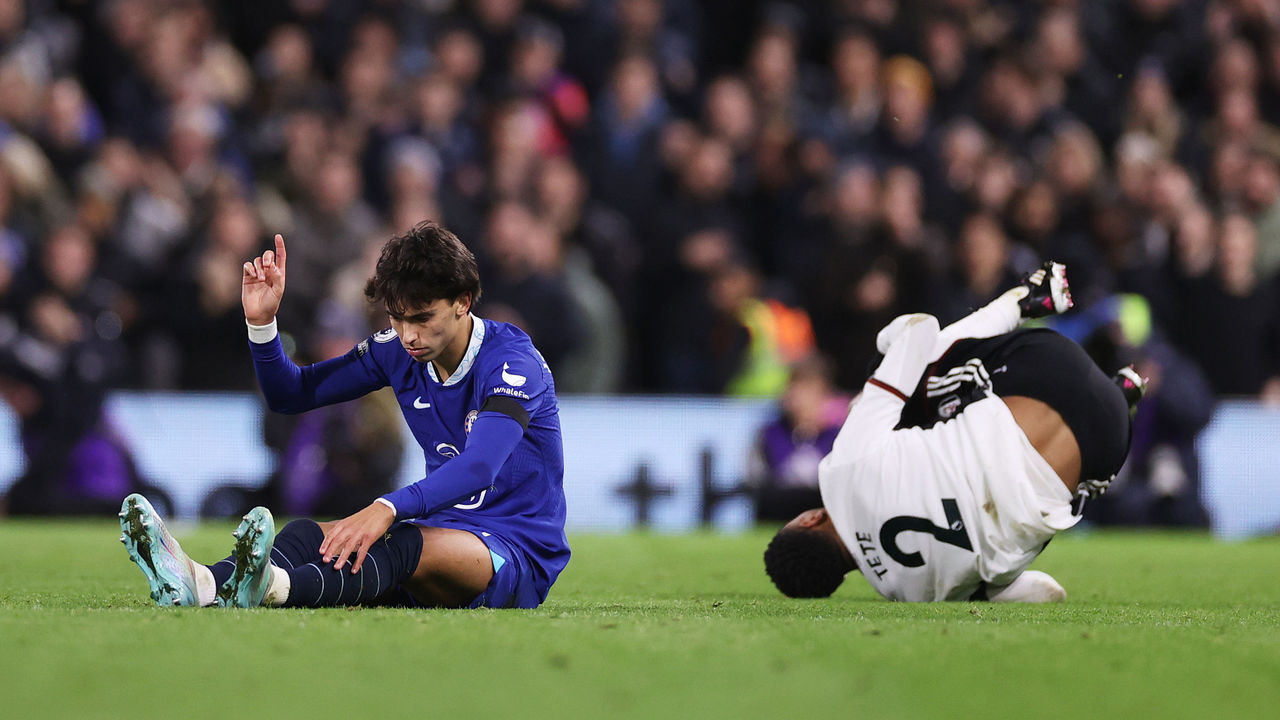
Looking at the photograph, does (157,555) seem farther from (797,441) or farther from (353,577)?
(797,441)

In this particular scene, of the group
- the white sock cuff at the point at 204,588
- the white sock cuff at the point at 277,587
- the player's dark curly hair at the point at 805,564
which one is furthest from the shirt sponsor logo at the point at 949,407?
the white sock cuff at the point at 204,588

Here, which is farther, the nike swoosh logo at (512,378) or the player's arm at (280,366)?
the player's arm at (280,366)

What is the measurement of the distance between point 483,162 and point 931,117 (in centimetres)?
390

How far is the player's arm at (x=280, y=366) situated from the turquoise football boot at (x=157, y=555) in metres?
0.87

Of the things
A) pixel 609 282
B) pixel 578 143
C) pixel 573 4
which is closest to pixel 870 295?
pixel 609 282

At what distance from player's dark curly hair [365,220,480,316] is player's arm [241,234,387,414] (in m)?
0.44

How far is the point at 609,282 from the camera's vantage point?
12.0 m

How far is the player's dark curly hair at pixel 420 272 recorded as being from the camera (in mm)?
5043

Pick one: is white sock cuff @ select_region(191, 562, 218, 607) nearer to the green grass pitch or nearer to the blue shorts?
the green grass pitch

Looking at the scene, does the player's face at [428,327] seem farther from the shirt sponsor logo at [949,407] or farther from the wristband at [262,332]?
the shirt sponsor logo at [949,407]

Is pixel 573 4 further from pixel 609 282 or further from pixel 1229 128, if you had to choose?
pixel 1229 128

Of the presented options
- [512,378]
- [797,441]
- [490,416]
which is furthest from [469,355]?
[797,441]

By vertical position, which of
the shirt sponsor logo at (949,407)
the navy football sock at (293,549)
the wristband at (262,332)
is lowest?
the navy football sock at (293,549)

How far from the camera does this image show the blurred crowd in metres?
11.4
